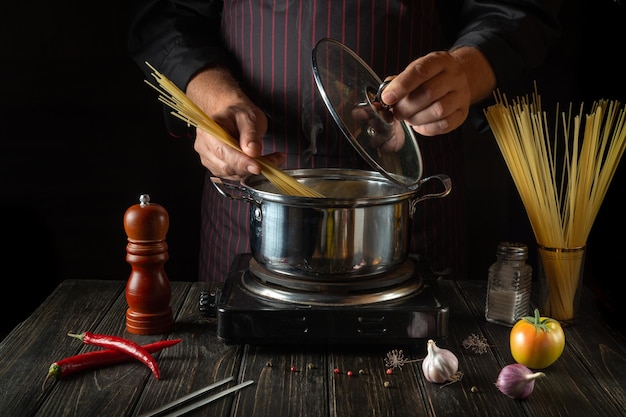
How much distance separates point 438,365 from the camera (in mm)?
1301

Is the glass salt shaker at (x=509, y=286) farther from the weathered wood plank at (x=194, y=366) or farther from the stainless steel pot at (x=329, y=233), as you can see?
the weathered wood plank at (x=194, y=366)

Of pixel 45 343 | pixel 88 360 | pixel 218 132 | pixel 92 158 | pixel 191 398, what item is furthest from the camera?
pixel 92 158

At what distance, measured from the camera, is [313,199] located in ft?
4.45

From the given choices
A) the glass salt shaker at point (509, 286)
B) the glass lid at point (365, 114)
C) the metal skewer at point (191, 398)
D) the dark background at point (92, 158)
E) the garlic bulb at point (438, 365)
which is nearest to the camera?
the metal skewer at point (191, 398)

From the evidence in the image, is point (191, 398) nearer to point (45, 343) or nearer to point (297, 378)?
point (297, 378)

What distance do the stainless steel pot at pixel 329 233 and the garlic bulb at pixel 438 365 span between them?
202 mm

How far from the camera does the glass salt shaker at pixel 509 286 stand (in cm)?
155

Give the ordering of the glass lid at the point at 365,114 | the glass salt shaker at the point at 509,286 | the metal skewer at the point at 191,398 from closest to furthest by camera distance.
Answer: the metal skewer at the point at 191,398 < the glass lid at the point at 365,114 < the glass salt shaker at the point at 509,286

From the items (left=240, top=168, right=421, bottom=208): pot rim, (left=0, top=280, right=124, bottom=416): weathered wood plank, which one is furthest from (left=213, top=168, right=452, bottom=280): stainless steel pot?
(left=0, top=280, right=124, bottom=416): weathered wood plank

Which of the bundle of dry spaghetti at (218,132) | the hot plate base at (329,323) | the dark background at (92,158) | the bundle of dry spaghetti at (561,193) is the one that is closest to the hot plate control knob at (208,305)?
the hot plate base at (329,323)

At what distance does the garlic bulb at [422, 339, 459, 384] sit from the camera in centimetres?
130

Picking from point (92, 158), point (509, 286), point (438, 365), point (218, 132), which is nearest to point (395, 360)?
point (438, 365)

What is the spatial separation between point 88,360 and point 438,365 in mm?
612

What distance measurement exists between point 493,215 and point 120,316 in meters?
1.65
